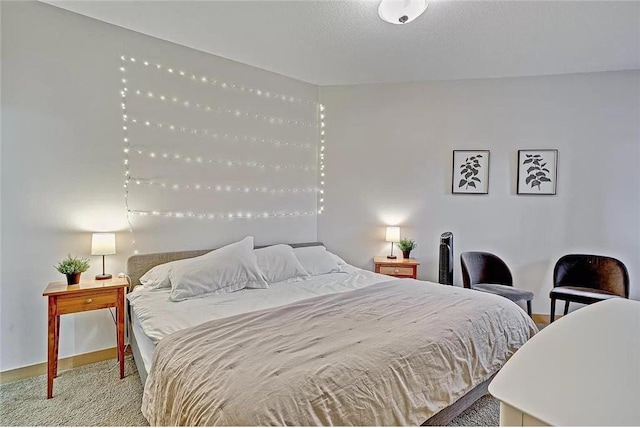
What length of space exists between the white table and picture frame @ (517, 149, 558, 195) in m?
3.07

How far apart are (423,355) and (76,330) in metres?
2.64

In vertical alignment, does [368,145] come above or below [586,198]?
above

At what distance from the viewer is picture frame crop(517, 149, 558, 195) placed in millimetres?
3699

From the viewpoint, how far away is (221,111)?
343cm

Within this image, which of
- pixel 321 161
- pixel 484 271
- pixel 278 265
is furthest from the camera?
pixel 321 161

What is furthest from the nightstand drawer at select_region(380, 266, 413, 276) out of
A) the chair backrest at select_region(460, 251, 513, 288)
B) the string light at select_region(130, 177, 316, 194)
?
the string light at select_region(130, 177, 316, 194)

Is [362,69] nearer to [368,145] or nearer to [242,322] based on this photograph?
[368,145]

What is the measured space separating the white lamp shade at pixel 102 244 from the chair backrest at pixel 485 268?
323cm

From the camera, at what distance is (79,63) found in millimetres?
2695

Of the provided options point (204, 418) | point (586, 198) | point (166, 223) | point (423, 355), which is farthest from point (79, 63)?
point (586, 198)

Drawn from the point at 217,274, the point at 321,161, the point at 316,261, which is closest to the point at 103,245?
the point at 217,274

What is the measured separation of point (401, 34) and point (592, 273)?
2988 millimetres

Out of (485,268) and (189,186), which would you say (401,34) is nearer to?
(189,186)

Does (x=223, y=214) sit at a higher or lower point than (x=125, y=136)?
lower
